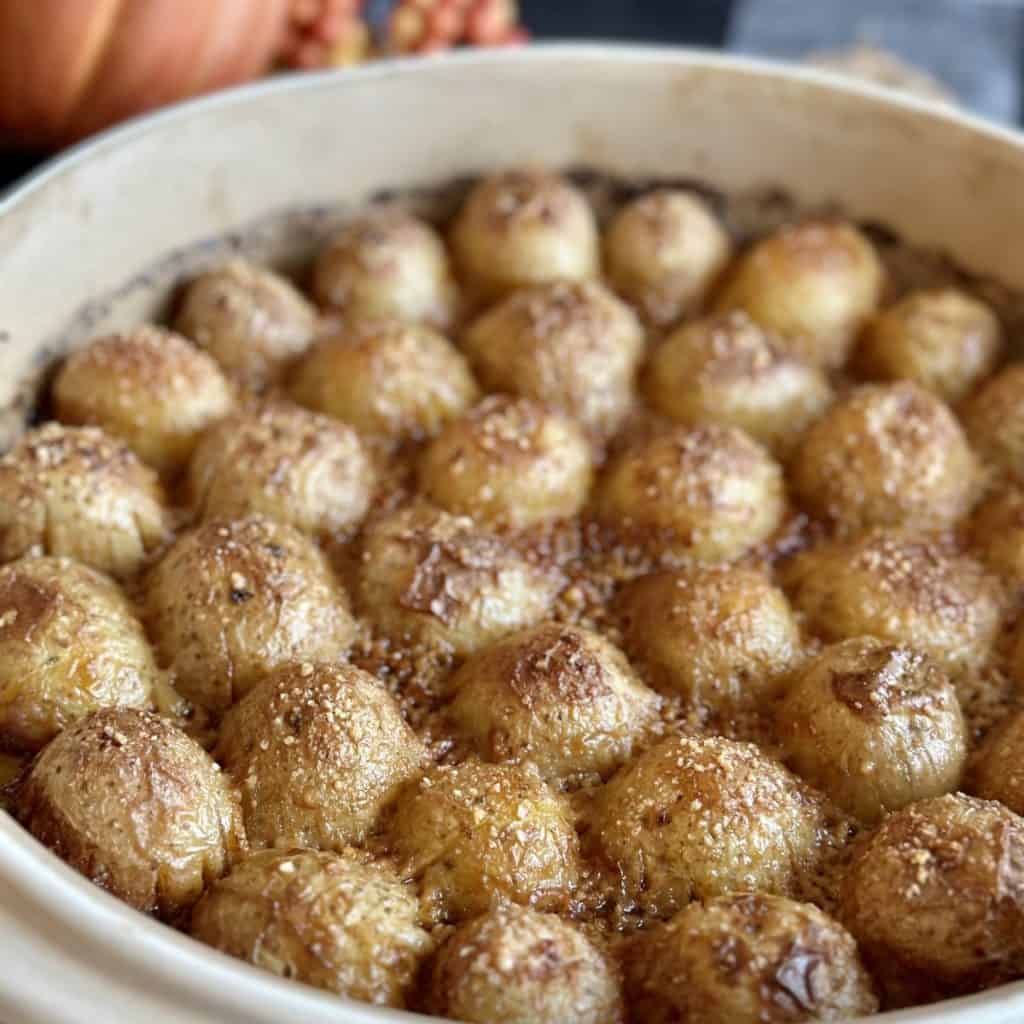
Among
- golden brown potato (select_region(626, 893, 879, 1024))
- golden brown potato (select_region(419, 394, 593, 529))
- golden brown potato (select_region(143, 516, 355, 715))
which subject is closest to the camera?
golden brown potato (select_region(626, 893, 879, 1024))

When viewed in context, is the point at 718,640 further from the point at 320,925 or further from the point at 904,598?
the point at 320,925

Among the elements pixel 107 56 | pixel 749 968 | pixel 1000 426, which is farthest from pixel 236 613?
pixel 107 56

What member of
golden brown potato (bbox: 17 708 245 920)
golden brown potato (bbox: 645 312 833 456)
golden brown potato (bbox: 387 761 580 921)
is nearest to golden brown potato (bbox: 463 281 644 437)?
golden brown potato (bbox: 645 312 833 456)

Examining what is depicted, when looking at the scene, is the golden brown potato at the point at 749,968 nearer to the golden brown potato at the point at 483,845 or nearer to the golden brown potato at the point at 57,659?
the golden brown potato at the point at 483,845

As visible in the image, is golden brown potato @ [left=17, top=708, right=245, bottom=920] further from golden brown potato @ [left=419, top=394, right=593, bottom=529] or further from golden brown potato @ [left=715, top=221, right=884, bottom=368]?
golden brown potato @ [left=715, top=221, right=884, bottom=368]

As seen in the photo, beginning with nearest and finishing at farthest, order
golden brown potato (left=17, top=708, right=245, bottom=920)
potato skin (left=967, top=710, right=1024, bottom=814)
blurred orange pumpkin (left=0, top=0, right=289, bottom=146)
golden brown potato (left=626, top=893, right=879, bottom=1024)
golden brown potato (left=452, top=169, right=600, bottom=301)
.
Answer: golden brown potato (left=626, top=893, right=879, bottom=1024)
golden brown potato (left=17, top=708, right=245, bottom=920)
potato skin (left=967, top=710, right=1024, bottom=814)
golden brown potato (left=452, top=169, right=600, bottom=301)
blurred orange pumpkin (left=0, top=0, right=289, bottom=146)

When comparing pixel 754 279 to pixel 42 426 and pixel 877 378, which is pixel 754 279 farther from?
pixel 42 426
